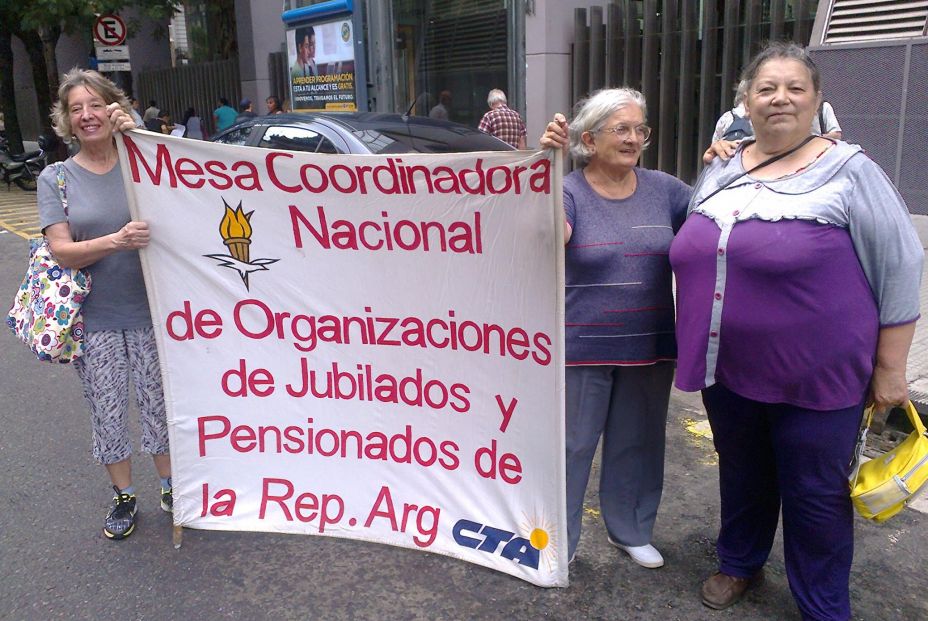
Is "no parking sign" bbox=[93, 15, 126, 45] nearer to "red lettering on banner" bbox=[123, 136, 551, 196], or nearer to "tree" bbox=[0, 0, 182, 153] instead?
"tree" bbox=[0, 0, 182, 153]

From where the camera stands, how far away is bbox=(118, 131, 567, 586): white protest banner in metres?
2.84

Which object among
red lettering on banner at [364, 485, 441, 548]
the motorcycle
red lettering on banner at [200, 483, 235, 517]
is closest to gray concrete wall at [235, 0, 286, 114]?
the motorcycle

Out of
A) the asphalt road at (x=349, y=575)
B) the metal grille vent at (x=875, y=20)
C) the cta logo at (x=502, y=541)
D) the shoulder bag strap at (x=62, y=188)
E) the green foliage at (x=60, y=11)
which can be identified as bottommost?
the asphalt road at (x=349, y=575)

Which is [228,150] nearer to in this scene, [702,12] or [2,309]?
[2,309]

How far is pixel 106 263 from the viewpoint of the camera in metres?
3.24

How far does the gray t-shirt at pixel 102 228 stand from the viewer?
3148mm

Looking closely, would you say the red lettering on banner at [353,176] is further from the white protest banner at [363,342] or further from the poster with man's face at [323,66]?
the poster with man's face at [323,66]

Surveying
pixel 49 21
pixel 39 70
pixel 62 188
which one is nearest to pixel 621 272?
pixel 62 188

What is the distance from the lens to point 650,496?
3184 millimetres

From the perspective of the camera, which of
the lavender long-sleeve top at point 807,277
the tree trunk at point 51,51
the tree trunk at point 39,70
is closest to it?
the lavender long-sleeve top at point 807,277

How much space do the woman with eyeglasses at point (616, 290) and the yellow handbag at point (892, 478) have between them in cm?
71

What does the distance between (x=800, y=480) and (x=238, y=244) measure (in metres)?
2.06

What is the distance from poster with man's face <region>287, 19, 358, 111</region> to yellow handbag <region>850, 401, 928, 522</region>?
1174 centimetres

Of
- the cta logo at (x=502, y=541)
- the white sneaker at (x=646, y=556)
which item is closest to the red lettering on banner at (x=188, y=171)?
the cta logo at (x=502, y=541)
